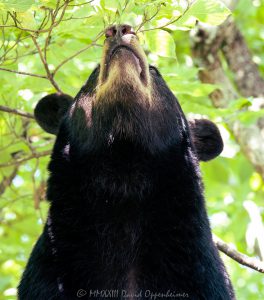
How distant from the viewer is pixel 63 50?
218 inches

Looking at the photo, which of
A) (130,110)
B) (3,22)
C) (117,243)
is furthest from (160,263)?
(3,22)

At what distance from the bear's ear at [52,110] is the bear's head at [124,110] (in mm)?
208

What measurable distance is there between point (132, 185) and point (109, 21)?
1085 millimetres

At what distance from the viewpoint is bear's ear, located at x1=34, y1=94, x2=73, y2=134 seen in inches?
209

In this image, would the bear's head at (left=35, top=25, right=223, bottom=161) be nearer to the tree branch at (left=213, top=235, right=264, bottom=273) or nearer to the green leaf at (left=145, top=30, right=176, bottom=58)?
the green leaf at (left=145, top=30, right=176, bottom=58)

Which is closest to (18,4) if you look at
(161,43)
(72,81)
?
(161,43)

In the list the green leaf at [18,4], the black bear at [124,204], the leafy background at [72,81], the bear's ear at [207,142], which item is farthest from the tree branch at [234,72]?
the green leaf at [18,4]

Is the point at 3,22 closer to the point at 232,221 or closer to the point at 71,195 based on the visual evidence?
the point at 71,195

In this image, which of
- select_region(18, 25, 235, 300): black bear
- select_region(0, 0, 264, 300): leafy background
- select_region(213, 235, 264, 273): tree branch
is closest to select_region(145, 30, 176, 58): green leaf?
select_region(0, 0, 264, 300): leafy background

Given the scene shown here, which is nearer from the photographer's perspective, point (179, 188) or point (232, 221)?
point (179, 188)

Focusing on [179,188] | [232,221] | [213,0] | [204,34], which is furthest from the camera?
[232,221]

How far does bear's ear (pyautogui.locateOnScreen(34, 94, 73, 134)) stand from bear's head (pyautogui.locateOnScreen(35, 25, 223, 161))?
0.21 meters

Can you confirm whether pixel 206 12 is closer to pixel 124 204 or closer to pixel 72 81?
pixel 124 204

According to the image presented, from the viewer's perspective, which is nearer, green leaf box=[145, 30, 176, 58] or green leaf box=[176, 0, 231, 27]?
green leaf box=[176, 0, 231, 27]
